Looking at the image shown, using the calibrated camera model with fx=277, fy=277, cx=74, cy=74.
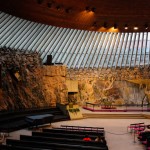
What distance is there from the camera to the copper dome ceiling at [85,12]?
15.0 meters

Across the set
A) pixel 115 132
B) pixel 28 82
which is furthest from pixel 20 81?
pixel 115 132

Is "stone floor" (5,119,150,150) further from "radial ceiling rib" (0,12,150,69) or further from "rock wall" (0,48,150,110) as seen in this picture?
"radial ceiling rib" (0,12,150,69)

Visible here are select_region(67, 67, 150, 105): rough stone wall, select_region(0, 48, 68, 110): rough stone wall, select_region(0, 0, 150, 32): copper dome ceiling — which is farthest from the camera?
select_region(67, 67, 150, 105): rough stone wall

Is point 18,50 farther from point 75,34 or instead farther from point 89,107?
point 89,107

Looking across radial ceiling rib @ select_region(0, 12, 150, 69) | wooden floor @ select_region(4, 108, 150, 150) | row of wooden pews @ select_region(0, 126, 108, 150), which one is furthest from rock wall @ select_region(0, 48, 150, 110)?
row of wooden pews @ select_region(0, 126, 108, 150)

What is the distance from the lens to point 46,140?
32.5ft

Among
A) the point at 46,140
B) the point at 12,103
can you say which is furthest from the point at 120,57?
the point at 46,140

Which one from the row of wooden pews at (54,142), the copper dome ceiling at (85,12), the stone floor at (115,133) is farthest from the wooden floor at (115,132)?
the copper dome ceiling at (85,12)

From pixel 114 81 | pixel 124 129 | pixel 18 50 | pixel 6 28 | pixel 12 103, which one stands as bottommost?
pixel 124 129

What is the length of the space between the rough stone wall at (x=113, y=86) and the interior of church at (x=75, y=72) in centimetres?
8

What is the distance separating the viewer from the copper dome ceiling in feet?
49.1

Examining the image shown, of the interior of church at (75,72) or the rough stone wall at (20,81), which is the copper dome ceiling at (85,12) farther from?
the rough stone wall at (20,81)

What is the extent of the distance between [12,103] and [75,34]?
26.5ft

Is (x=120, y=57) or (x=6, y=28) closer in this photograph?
(x=6, y=28)
